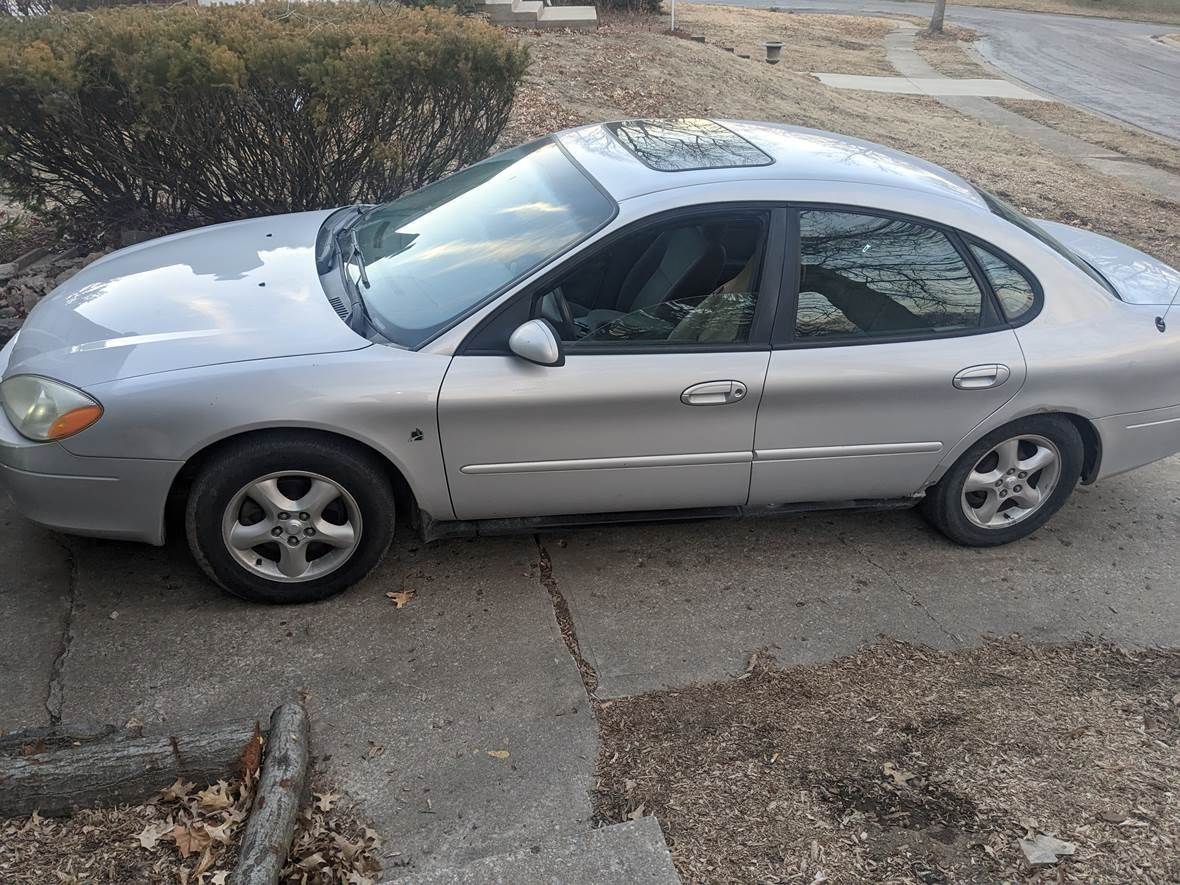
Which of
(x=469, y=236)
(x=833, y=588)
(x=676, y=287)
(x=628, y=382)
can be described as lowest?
(x=833, y=588)

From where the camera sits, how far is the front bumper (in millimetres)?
3264

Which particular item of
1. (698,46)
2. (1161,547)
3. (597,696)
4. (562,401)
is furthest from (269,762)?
(698,46)

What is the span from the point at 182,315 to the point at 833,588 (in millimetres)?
2739

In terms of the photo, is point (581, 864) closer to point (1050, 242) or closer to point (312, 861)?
point (312, 861)

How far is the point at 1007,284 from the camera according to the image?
12.9ft

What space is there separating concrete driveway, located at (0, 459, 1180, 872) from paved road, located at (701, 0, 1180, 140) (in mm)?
14565

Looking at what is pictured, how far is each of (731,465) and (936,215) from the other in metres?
1.30

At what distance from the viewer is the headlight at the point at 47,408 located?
3229mm

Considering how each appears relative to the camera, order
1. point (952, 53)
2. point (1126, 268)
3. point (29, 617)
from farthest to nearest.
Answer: point (952, 53) < point (1126, 268) < point (29, 617)

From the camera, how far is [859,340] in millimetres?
3771

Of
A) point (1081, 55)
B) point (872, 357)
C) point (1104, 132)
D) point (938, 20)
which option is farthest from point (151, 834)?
point (938, 20)

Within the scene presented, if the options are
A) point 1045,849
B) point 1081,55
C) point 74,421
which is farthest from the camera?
point 1081,55

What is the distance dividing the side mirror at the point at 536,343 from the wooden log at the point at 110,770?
149cm

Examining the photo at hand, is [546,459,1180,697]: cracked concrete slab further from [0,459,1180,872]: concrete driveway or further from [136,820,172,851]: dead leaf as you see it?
[136,820,172,851]: dead leaf
